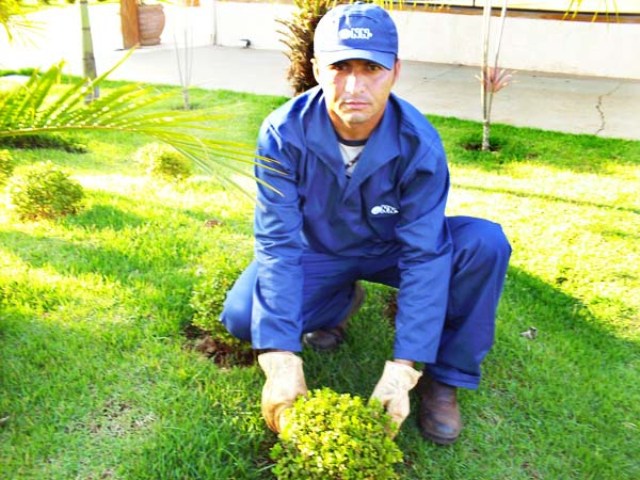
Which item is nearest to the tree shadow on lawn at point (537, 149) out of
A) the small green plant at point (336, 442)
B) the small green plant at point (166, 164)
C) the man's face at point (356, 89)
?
the small green plant at point (166, 164)

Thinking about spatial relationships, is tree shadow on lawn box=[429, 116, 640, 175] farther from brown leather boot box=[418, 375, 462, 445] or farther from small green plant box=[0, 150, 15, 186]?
small green plant box=[0, 150, 15, 186]

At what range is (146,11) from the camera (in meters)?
11.3

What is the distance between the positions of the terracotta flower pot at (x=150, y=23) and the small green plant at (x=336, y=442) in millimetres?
10597

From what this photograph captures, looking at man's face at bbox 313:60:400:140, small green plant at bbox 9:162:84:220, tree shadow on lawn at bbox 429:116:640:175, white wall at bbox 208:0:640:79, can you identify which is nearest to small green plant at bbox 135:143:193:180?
small green plant at bbox 9:162:84:220

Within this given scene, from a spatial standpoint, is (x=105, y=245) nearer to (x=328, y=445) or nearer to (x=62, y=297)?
(x=62, y=297)

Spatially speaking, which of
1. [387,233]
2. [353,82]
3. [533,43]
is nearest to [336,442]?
[387,233]

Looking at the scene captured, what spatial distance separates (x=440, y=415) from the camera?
2498mm

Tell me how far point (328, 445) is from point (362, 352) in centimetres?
101

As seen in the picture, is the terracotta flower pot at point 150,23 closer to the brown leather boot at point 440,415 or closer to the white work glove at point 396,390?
the brown leather boot at point 440,415

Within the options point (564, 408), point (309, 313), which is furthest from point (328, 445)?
point (564, 408)

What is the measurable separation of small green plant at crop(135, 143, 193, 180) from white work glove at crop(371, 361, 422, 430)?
306 centimetres

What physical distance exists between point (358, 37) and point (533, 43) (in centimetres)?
794

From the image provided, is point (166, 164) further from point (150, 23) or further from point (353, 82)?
point (150, 23)

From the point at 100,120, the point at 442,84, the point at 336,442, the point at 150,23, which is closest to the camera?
the point at 100,120
